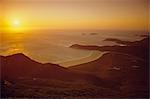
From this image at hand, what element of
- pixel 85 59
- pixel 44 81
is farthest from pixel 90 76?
pixel 44 81

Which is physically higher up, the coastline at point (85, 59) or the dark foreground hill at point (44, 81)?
the coastline at point (85, 59)

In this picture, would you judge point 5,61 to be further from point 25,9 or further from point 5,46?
point 25,9

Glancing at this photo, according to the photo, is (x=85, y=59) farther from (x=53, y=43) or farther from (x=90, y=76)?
(x=53, y=43)

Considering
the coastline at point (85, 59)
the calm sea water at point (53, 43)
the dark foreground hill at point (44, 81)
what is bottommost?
the dark foreground hill at point (44, 81)

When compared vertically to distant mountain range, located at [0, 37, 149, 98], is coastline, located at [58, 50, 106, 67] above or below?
above

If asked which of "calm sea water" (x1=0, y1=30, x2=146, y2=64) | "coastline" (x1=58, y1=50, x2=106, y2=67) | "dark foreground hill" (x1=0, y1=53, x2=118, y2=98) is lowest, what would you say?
"dark foreground hill" (x1=0, y1=53, x2=118, y2=98)
